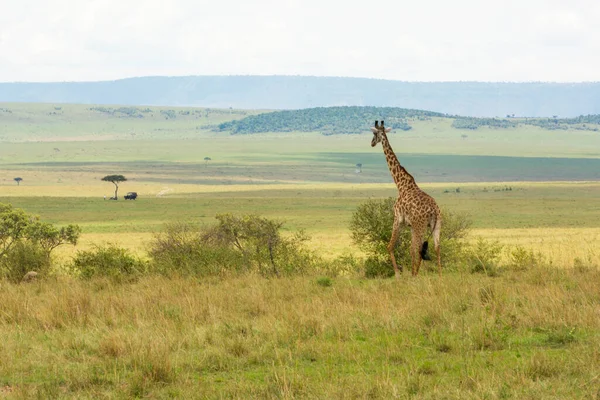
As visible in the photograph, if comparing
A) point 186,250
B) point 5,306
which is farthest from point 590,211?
point 5,306

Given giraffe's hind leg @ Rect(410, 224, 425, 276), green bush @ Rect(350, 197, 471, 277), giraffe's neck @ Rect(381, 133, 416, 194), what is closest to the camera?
giraffe's hind leg @ Rect(410, 224, 425, 276)

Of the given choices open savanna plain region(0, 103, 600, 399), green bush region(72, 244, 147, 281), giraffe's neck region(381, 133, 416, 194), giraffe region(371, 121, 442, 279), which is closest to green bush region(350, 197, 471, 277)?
open savanna plain region(0, 103, 600, 399)

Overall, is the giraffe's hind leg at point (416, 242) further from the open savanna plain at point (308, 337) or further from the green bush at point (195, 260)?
the green bush at point (195, 260)

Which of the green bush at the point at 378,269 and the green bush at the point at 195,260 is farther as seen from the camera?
the green bush at the point at 378,269

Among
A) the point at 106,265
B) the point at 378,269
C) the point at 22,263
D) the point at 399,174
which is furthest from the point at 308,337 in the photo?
the point at 22,263

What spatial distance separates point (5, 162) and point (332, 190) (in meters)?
77.9

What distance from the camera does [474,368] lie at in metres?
7.75

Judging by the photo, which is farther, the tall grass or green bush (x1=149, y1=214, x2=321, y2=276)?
green bush (x1=149, y1=214, x2=321, y2=276)

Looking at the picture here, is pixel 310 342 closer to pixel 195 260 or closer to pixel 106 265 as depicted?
pixel 195 260

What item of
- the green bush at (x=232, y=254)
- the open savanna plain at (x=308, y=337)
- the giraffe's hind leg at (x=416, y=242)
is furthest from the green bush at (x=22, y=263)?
the giraffe's hind leg at (x=416, y=242)

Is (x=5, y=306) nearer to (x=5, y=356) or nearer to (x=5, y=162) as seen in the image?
(x=5, y=356)

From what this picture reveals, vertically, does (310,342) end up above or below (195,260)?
above

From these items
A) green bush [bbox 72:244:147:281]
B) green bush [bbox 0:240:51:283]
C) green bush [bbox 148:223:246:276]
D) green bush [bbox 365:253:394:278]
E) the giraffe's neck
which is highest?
the giraffe's neck

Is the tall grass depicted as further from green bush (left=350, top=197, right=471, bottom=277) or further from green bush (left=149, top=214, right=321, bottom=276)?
green bush (left=350, top=197, right=471, bottom=277)
